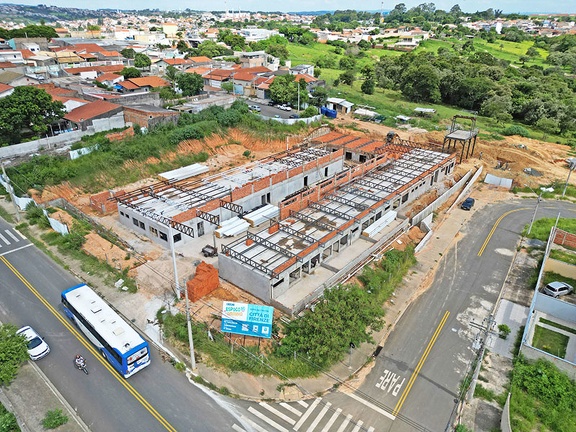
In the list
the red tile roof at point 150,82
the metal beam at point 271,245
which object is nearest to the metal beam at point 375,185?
the metal beam at point 271,245

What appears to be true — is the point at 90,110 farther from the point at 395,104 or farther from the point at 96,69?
the point at 395,104

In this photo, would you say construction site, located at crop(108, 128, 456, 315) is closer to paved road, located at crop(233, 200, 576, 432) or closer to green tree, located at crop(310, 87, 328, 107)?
paved road, located at crop(233, 200, 576, 432)

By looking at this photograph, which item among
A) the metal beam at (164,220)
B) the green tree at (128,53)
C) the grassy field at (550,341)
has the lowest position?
the grassy field at (550,341)

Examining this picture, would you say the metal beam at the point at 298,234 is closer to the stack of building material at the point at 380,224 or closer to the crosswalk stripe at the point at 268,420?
the stack of building material at the point at 380,224

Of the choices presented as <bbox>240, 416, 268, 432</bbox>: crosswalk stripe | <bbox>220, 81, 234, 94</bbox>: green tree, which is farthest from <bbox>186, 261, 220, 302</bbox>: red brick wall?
<bbox>220, 81, 234, 94</bbox>: green tree

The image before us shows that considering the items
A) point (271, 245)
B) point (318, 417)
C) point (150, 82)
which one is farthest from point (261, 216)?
point (150, 82)

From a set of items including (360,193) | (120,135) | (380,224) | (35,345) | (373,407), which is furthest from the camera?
(120,135)

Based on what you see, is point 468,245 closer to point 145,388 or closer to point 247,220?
point 247,220
